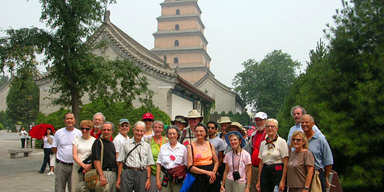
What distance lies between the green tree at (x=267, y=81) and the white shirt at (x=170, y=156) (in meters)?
42.9

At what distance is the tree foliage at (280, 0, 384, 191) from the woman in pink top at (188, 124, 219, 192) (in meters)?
2.92

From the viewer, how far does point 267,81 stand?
50281mm

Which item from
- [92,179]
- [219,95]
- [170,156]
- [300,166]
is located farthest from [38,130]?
[219,95]

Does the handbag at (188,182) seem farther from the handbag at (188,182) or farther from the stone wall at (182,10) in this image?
the stone wall at (182,10)

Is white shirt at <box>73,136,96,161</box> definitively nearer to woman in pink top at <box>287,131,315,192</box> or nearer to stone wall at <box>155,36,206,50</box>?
woman in pink top at <box>287,131,315,192</box>

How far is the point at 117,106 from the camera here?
79.5 ft

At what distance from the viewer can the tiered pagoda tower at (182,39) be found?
5569cm

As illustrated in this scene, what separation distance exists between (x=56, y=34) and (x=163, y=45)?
4312 centimetres

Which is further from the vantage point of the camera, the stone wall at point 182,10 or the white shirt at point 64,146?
the stone wall at point 182,10

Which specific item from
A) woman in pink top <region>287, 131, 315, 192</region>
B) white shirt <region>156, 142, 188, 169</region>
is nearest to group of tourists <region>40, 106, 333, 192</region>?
white shirt <region>156, 142, 188, 169</region>

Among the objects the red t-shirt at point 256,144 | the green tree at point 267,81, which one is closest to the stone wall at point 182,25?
the green tree at point 267,81

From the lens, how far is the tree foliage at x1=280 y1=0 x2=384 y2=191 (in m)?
7.02

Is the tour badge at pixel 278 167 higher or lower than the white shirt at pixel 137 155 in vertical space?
lower

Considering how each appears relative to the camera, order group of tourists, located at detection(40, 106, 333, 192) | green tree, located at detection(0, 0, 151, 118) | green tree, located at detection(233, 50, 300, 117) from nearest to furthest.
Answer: group of tourists, located at detection(40, 106, 333, 192) → green tree, located at detection(0, 0, 151, 118) → green tree, located at detection(233, 50, 300, 117)
